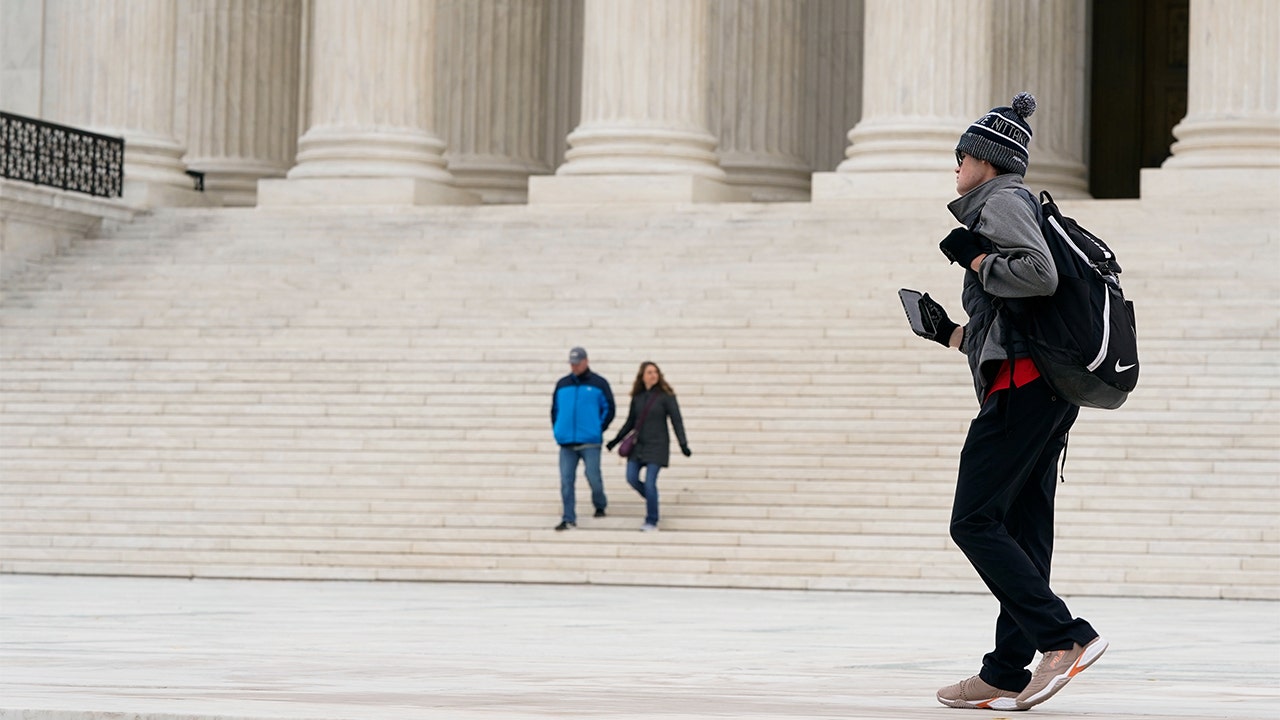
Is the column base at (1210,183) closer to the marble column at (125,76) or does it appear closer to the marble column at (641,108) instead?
the marble column at (641,108)

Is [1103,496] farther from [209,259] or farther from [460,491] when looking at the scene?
[209,259]

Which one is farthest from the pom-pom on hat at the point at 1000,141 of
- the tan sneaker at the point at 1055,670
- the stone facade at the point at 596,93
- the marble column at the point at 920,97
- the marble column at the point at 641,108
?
the marble column at the point at 641,108

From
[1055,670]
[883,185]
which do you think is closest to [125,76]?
[883,185]

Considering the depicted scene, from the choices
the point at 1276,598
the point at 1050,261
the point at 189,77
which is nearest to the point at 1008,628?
the point at 1050,261

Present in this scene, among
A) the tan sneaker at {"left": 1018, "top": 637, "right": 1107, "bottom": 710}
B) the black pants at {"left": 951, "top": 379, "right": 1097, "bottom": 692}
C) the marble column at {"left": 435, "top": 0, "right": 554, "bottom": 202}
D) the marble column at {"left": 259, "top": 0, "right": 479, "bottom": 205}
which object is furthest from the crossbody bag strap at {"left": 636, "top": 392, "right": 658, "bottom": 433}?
the marble column at {"left": 435, "top": 0, "right": 554, "bottom": 202}

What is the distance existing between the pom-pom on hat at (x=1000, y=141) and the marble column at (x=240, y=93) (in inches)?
1341

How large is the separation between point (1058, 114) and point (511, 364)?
14.8 metres

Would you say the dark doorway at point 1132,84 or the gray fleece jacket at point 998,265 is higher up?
the dark doorway at point 1132,84

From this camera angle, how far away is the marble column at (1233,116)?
3081 cm

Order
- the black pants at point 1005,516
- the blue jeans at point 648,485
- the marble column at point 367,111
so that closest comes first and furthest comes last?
the black pants at point 1005,516
the blue jeans at point 648,485
the marble column at point 367,111

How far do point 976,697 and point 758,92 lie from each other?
103 ft

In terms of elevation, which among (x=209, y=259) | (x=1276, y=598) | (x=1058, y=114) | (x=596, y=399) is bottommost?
(x=1276, y=598)

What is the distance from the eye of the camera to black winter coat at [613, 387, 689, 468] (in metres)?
19.7

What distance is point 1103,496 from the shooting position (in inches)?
773
